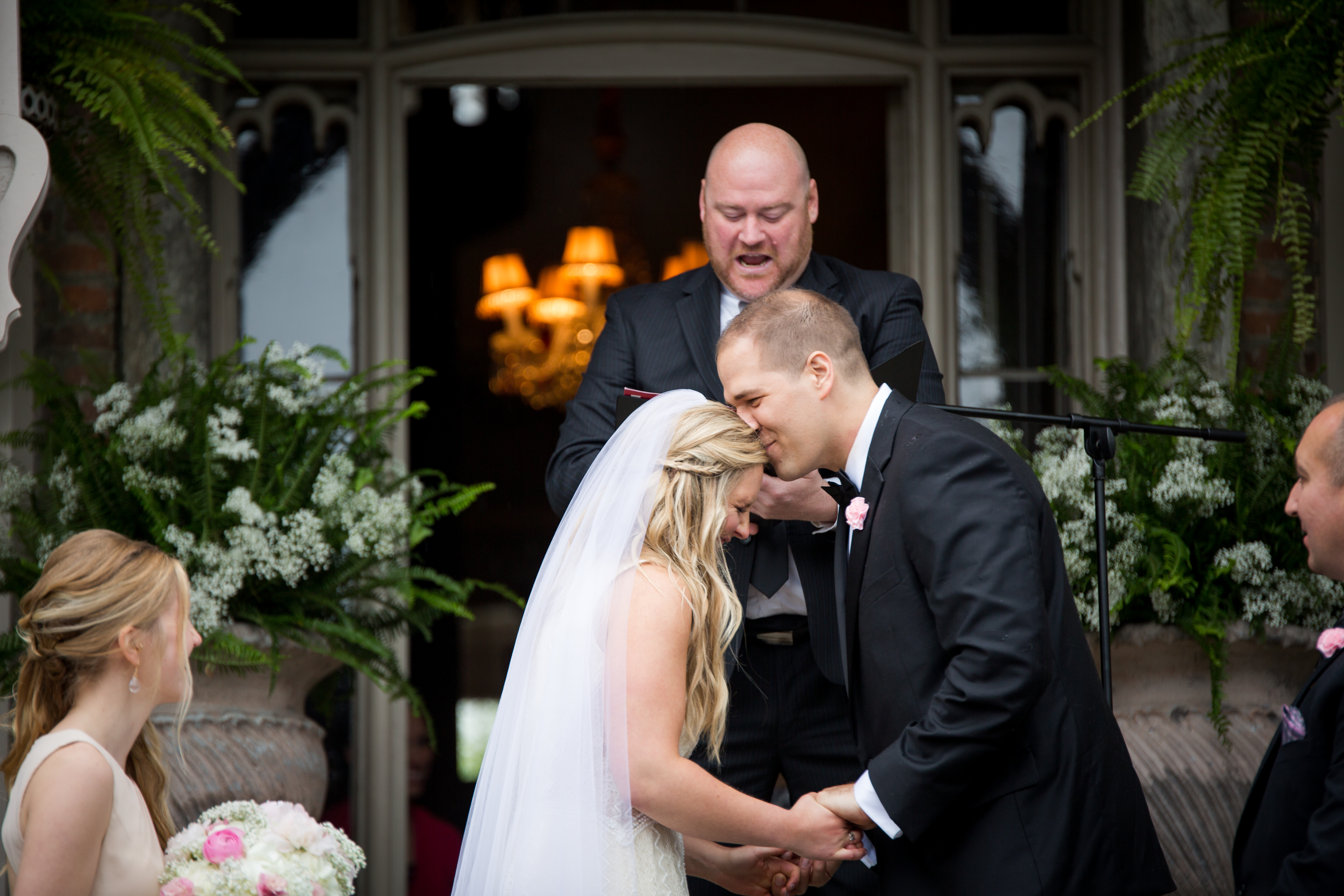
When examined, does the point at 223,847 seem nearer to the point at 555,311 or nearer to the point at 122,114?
the point at 122,114

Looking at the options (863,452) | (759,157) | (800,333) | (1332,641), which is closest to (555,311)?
(759,157)

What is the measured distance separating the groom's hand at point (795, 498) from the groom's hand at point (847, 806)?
28.2 inches

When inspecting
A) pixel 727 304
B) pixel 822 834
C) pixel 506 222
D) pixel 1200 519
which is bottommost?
pixel 822 834

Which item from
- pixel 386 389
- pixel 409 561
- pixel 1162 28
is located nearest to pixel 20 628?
pixel 409 561

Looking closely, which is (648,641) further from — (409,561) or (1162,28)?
(1162,28)

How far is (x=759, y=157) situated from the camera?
3488 mm

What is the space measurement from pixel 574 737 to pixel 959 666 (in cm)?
75

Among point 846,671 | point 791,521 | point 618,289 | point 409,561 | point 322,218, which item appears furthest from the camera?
point 618,289

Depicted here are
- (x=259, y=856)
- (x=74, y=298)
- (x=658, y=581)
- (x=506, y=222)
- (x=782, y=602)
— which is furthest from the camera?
(x=506, y=222)

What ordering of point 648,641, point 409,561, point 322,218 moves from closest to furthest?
point 648,641 < point 409,561 < point 322,218

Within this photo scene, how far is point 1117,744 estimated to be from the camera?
2.58m

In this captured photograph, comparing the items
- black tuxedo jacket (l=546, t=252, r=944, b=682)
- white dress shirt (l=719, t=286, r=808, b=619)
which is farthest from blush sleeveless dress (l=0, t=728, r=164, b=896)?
white dress shirt (l=719, t=286, r=808, b=619)

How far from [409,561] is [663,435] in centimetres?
212

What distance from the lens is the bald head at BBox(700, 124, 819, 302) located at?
3.47 m
